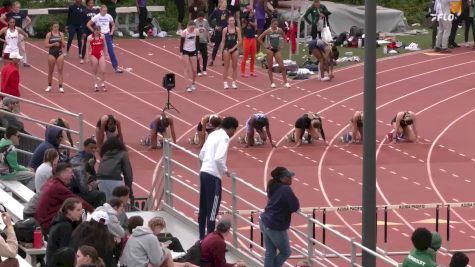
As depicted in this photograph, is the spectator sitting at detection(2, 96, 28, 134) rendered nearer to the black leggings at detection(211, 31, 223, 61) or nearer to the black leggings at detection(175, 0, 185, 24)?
the black leggings at detection(211, 31, 223, 61)

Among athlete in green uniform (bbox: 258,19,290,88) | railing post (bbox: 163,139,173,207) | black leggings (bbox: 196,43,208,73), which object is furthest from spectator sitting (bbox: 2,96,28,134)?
black leggings (bbox: 196,43,208,73)

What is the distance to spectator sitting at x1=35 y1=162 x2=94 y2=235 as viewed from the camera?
1677 centimetres

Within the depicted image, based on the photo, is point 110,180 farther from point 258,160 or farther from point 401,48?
point 401,48

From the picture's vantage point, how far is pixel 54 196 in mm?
16781

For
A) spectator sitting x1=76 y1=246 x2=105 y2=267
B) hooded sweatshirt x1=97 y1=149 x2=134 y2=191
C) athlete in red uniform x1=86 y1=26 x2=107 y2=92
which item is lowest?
athlete in red uniform x1=86 y1=26 x2=107 y2=92

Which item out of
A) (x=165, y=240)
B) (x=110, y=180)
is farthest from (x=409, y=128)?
(x=165, y=240)

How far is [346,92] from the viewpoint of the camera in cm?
3491

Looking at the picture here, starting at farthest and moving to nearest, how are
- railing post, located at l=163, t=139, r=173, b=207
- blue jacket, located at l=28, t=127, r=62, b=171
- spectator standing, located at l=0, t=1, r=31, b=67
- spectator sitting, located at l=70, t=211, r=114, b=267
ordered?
spectator standing, located at l=0, t=1, r=31, b=67
blue jacket, located at l=28, t=127, r=62, b=171
railing post, located at l=163, t=139, r=173, b=207
spectator sitting, located at l=70, t=211, r=114, b=267

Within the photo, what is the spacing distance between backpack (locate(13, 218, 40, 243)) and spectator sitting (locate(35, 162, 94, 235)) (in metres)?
0.61

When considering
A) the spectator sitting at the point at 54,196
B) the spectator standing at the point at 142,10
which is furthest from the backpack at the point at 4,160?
the spectator standing at the point at 142,10

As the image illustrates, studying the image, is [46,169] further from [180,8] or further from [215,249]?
[180,8]

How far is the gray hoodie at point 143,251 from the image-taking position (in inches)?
611

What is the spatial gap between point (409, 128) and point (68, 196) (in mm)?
14614

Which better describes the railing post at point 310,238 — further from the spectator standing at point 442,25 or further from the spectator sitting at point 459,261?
the spectator standing at point 442,25
